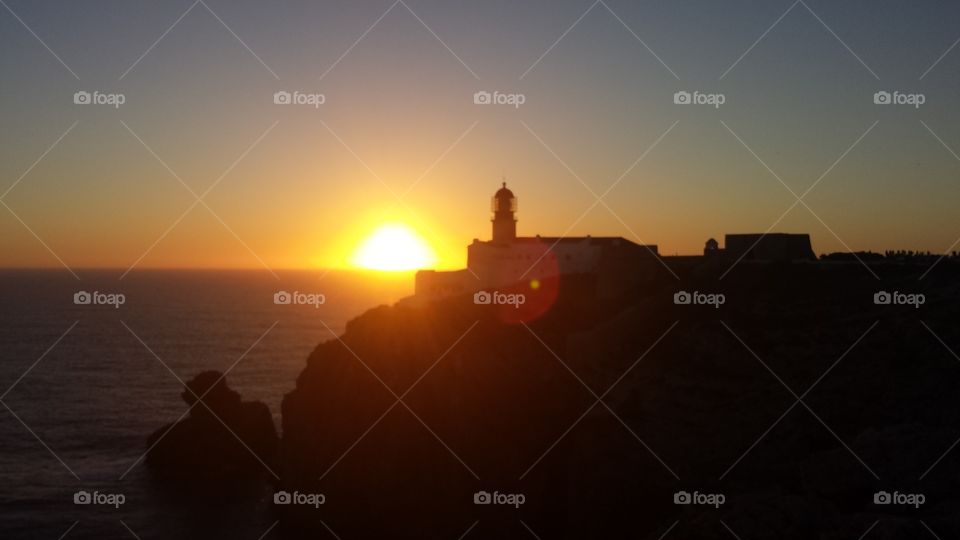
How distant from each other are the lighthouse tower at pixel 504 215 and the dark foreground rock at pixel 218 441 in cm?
1823

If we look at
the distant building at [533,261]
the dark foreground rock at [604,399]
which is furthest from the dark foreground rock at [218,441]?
the distant building at [533,261]

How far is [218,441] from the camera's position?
48219 millimetres

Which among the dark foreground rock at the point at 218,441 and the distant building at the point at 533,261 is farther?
the dark foreground rock at the point at 218,441

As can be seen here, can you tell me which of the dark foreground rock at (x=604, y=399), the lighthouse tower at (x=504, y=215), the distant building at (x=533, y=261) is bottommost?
the dark foreground rock at (x=604, y=399)

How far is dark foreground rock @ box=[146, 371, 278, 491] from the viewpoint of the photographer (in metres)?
46.7

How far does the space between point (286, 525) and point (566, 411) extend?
49.5ft

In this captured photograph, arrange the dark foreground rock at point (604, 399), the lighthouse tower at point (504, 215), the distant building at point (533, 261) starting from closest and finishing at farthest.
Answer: the dark foreground rock at point (604, 399), the distant building at point (533, 261), the lighthouse tower at point (504, 215)

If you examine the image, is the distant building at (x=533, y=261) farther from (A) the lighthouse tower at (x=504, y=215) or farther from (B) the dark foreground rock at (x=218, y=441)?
(B) the dark foreground rock at (x=218, y=441)

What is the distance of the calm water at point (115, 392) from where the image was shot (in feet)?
127

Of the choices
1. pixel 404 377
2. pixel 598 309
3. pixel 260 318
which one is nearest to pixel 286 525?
pixel 404 377

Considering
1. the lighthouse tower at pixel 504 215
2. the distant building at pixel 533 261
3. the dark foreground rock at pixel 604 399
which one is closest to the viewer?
the dark foreground rock at pixel 604 399

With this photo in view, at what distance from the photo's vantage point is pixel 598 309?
37.4 m

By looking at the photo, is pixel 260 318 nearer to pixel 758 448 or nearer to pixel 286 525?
pixel 286 525

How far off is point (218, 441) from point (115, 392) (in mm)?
26321
